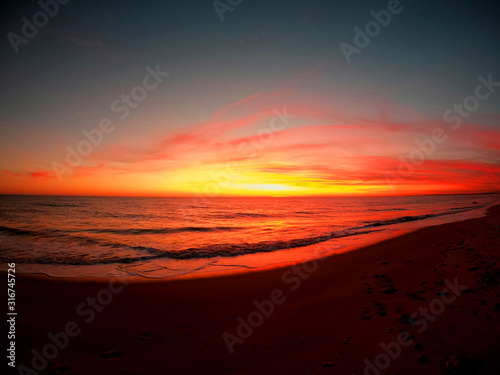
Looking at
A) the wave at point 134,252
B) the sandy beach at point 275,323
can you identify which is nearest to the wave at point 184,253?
the wave at point 134,252

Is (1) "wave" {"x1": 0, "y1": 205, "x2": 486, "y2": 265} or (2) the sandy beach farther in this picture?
(1) "wave" {"x1": 0, "y1": 205, "x2": 486, "y2": 265}

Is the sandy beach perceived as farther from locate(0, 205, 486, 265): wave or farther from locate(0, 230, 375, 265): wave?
locate(0, 205, 486, 265): wave

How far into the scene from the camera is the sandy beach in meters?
3.92

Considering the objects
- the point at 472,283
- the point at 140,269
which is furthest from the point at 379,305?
the point at 140,269

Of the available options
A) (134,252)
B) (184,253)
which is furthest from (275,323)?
(134,252)

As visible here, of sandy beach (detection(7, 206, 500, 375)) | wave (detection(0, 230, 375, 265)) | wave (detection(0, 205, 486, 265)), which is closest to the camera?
sandy beach (detection(7, 206, 500, 375))

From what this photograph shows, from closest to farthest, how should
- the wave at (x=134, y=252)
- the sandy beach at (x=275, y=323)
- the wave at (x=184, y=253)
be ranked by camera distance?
the sandy beach at (x=275, y=323) < the wave at (x=184, y=253) < the wave at (x=134, y=252)

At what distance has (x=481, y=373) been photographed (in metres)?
3.23

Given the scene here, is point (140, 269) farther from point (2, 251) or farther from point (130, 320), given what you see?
point (2, 251)

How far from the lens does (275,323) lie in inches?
215

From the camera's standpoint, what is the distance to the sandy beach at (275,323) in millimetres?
3924

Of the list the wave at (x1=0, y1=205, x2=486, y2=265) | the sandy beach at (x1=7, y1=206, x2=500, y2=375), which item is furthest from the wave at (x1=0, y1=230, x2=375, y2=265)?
the sandy beach at (x1=7, y1=206, x2=500, y2=375)

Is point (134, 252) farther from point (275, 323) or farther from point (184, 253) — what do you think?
point (275, 323)

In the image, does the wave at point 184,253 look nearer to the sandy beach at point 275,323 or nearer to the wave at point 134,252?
the wave at point 134,252
